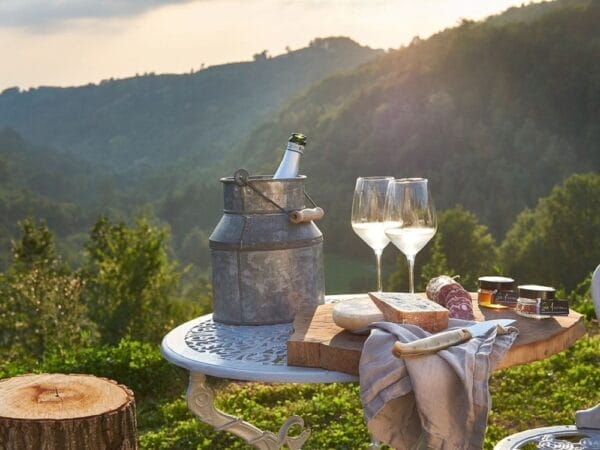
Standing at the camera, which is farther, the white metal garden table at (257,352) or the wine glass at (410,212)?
the wine glass at (410,212)

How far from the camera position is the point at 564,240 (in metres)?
24.4

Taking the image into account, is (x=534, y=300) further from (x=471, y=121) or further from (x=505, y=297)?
(x=471, y=121)

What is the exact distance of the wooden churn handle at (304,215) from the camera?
2422 mm

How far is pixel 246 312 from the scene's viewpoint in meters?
2.42

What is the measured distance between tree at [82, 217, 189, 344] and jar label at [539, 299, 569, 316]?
1672 centimetres

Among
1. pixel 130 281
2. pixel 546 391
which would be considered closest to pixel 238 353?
pixel 546 391

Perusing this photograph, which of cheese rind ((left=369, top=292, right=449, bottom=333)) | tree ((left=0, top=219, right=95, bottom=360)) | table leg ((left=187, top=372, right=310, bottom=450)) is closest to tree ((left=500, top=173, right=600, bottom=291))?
tree ((left=0, top=219, right=95, bottom=360))

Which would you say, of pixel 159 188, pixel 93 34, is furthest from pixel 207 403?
pixel 159 188

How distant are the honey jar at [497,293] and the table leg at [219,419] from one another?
2.10ft

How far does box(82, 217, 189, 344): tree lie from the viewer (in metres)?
19.2

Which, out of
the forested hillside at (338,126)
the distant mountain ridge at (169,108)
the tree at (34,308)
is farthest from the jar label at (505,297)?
the distant mountain ridge at (169,108)

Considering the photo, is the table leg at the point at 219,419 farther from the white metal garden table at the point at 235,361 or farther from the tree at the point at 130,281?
the tree at the point at 130,281

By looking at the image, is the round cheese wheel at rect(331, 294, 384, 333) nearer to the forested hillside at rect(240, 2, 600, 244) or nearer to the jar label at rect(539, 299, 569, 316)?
the jar label at rect(539, 299, 569, 316)

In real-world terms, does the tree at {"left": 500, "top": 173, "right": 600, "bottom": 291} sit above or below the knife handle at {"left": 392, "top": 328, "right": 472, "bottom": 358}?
below
